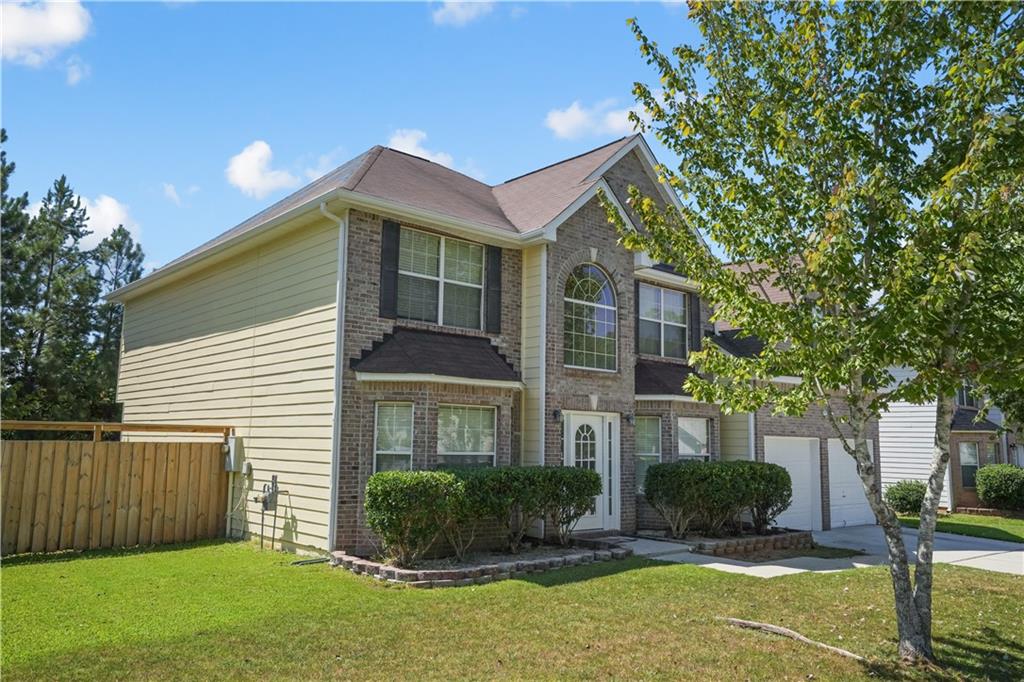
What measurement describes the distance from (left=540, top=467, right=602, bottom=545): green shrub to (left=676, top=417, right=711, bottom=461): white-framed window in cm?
420

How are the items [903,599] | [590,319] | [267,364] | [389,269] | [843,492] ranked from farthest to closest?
[843,492] → [590,319] → [267,364] → [389,269] → [903,599]

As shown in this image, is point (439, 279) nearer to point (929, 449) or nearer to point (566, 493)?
point (566, 493)

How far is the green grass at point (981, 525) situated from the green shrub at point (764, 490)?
21.2 feet

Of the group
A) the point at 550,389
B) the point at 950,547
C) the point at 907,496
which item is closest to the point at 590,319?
the point at 550,389

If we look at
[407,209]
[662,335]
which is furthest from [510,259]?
[662,335]

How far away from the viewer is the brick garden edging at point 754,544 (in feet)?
41.2

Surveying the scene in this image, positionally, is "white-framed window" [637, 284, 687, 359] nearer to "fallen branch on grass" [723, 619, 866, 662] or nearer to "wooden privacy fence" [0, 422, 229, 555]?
"fallen branch on grass" [723, 619, 866, 662]

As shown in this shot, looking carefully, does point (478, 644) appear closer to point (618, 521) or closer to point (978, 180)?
point (978, 180)

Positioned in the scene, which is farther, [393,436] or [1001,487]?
[1001,487]

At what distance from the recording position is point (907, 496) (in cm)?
2252

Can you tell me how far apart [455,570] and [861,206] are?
6801 mm

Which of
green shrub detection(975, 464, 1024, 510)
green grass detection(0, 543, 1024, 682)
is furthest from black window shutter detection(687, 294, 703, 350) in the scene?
green shrub detection(975, 464, 1024, 510)

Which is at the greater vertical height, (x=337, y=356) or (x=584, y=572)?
(x=337, y=356)

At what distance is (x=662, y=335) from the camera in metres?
16.7
